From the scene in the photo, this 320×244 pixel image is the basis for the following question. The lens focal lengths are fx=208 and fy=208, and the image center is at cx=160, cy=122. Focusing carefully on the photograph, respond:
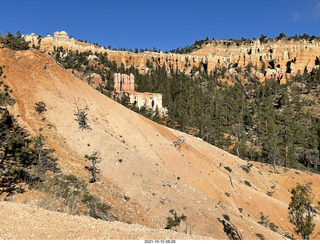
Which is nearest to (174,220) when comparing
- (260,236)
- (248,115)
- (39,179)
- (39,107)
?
(260,236)

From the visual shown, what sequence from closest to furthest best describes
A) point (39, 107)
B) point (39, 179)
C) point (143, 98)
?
1. point (39, 179)
2. point (39, 107)
3. point (143, 98)

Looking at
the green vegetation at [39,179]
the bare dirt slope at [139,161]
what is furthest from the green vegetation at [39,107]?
the green vegetation at [39,179]

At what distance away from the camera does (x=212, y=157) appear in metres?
31.1

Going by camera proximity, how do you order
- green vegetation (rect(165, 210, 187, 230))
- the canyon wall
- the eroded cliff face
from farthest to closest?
the eroded cliff face < the canyon wall < green vegetation (rect(165, 210, 187, 230))

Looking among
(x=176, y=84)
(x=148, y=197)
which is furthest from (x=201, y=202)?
(x=176, y=84)

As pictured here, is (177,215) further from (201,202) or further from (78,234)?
(78,234)

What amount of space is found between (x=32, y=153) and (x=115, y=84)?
63898mm

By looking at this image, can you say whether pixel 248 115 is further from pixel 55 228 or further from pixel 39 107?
pixel 55 228

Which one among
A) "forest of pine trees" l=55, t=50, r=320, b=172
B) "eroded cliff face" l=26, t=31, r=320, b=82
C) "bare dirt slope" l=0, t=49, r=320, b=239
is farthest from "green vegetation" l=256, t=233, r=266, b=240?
"eroded cliff face" l=26, t=31, r=320, b=82

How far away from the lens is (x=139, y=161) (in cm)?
1909

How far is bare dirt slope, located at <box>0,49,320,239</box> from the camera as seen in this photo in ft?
48.0

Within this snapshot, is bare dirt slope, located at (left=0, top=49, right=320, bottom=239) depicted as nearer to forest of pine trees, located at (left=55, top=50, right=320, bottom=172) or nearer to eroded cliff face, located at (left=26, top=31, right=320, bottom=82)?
forest of pine trees, located at (left=55, top=50, right=320, bottom=172)

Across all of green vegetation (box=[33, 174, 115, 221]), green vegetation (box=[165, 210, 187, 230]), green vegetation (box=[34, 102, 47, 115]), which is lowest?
green vegetation (box=[165, 210, 187, 230])

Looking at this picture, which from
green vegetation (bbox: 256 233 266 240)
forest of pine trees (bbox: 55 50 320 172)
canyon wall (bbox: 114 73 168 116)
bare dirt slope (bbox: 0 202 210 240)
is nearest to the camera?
bare dirt slope (bbox: 0 202 210 240)
